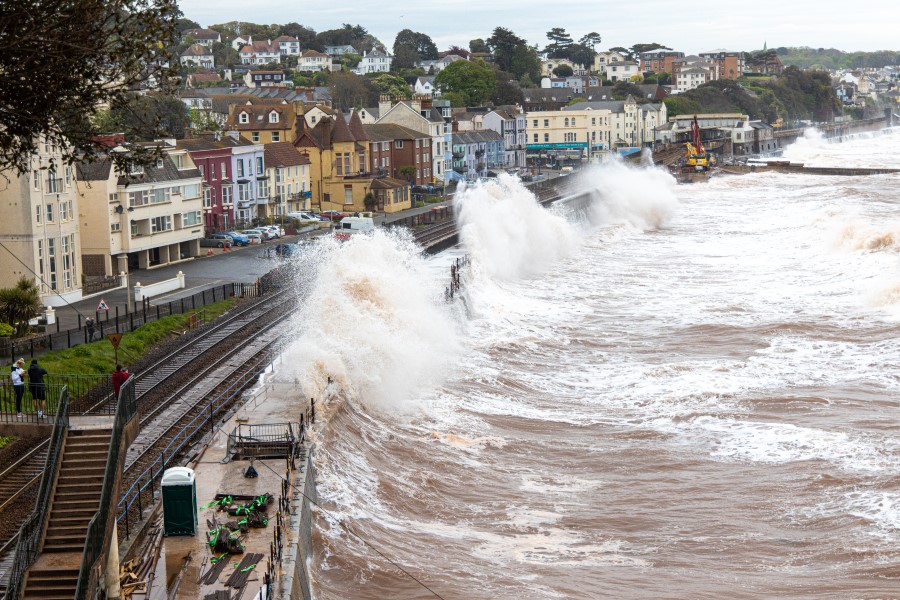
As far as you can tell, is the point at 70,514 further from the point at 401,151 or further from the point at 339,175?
the point at 401,151

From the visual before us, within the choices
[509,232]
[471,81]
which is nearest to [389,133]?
[509,232]

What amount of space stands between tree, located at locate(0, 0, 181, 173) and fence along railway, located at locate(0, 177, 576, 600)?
132 inches

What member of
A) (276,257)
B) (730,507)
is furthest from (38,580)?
(276,257)

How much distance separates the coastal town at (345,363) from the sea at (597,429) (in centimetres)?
10

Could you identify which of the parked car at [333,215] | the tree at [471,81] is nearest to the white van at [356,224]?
the parked car at [333,215]

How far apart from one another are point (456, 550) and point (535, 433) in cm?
686

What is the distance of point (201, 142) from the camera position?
194 feet

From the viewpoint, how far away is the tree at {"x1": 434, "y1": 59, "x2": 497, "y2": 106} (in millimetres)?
124688

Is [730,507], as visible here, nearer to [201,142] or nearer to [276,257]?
[276,257]

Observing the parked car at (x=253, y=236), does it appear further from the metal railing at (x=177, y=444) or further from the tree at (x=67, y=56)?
the tree at (x=67, y=56)

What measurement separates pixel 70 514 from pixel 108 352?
1627cm

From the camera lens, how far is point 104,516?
44.2ft

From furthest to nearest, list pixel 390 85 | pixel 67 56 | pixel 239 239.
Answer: pixel 390 85
pixel 239 239
pixel 67 56

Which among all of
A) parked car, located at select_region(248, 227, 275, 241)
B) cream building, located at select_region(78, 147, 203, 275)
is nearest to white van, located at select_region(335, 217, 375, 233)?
parked car, located at select_region(248, 227, 275, 241)
